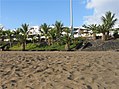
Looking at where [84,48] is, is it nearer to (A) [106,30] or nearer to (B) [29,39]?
(A) [106,30]

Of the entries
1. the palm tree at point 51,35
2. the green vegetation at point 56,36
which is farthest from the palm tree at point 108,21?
the palm tree at point 51,35

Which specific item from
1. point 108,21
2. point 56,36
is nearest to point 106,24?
point 108,21

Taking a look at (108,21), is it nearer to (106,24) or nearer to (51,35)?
(106,24)

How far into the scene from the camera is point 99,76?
766 cm

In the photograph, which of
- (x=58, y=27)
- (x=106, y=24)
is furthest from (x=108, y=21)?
(x=58, y=27)

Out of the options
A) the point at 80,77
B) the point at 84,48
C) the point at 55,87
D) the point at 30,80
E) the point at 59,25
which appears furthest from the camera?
the point at 59,25

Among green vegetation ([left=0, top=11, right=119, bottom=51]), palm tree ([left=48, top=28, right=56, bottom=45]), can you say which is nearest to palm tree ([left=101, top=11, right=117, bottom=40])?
green vegetation ([left=0, top=11, right=119, bottom=51])

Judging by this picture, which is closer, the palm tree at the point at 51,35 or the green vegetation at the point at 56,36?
the green vegetation at the point at 56,36

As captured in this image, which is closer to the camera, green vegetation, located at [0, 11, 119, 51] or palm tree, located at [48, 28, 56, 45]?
green vegetation, located at [0, 11, 119, 51]

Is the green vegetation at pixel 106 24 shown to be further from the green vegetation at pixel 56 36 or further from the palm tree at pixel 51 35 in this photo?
the palm tree at pixel 51 35

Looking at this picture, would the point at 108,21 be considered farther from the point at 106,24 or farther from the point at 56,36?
the point at 56,36

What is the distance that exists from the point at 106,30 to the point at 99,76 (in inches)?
1498

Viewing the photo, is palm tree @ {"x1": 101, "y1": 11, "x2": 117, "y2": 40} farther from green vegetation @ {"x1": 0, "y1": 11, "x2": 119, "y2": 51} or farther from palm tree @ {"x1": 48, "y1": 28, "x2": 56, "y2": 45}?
palm tree @ {"x1": 48, "y1": 28, "x2": 56, "y2": 45}

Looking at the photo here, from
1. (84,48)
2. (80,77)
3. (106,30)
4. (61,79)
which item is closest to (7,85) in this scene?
(61,79)
